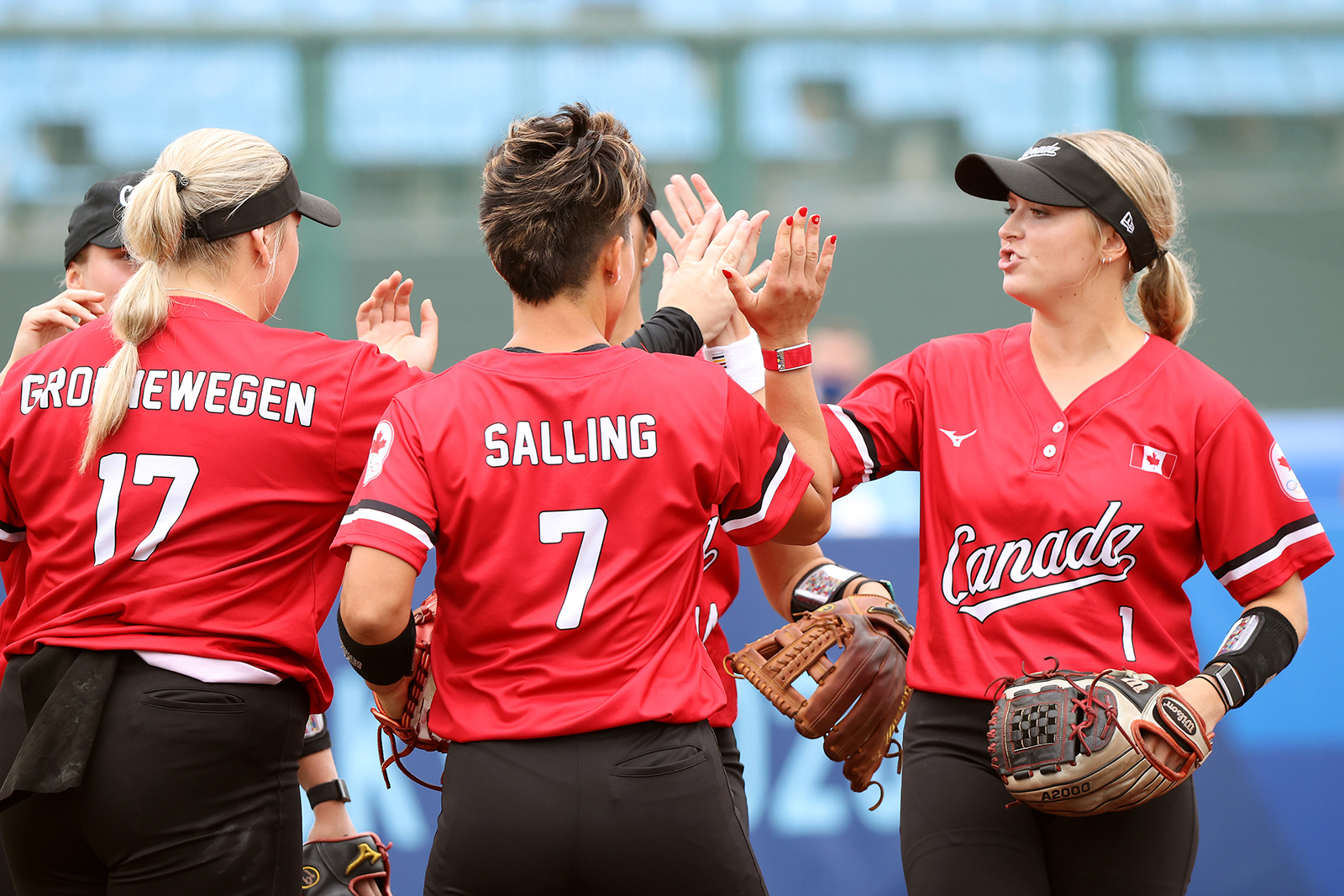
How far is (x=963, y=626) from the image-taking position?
284 cm

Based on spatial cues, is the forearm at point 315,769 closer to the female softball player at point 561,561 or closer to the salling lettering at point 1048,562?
the female softball player at point 561,561

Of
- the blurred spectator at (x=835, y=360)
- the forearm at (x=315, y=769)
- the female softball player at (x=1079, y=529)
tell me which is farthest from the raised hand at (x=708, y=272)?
the blurred spectator at (x=835, y=360)

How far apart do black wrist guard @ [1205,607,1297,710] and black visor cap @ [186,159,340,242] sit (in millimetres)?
2078

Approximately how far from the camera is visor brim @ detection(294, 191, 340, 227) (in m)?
2.80

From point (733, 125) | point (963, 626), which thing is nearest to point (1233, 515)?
point (963, 626)

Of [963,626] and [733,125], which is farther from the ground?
[733,125]

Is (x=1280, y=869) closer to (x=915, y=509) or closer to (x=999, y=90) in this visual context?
(x=915, y=509)

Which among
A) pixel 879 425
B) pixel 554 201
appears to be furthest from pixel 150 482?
pixel 879 425

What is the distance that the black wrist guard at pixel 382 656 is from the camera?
228 cm

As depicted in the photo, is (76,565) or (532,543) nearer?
(532,543)

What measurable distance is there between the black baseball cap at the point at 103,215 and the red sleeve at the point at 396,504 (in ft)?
4.66

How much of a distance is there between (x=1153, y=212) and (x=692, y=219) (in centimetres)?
108

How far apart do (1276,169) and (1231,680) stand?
38.6 ft

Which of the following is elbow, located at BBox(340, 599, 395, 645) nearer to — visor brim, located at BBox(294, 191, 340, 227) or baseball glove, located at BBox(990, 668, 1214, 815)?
visor brim, located at BBox(294, 191, 340, 227)
